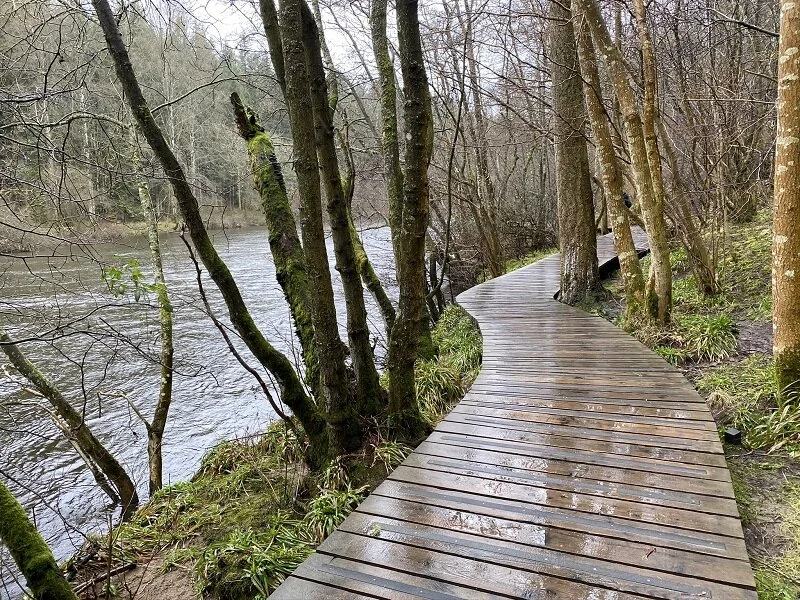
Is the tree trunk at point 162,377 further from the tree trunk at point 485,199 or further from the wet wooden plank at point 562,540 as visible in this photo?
the tree trunk at point 485,199

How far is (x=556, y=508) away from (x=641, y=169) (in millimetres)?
4059

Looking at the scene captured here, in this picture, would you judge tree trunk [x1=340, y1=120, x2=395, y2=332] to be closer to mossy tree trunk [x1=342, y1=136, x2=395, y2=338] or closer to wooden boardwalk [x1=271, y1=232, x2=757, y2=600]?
mossy tree trunk [x1=342, y1=136, x2=395, y2=338]

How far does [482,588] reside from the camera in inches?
86.1

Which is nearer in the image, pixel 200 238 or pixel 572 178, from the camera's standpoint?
pixel 200 238

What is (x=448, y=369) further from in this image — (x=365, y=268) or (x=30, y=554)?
(x=30, y=554)

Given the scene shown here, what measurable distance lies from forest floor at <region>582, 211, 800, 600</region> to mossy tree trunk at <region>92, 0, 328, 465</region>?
2897 millimetres

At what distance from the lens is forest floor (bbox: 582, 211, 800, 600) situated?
277cm

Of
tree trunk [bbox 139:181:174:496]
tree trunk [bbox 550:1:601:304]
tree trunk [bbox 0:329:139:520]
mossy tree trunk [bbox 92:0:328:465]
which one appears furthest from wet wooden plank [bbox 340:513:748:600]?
tree trunk [bbox 550:1:601:304]

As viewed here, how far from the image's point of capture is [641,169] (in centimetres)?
542

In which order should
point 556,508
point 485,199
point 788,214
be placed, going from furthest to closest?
point 485,199
point 788,214
point 556,508

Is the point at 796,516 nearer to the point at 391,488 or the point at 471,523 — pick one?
the point at 471,523

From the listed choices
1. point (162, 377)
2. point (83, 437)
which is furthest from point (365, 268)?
point (83, 437)

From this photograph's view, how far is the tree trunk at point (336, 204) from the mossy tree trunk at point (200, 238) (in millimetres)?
528

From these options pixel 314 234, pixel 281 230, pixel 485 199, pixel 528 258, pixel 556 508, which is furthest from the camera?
pixel 528 258
